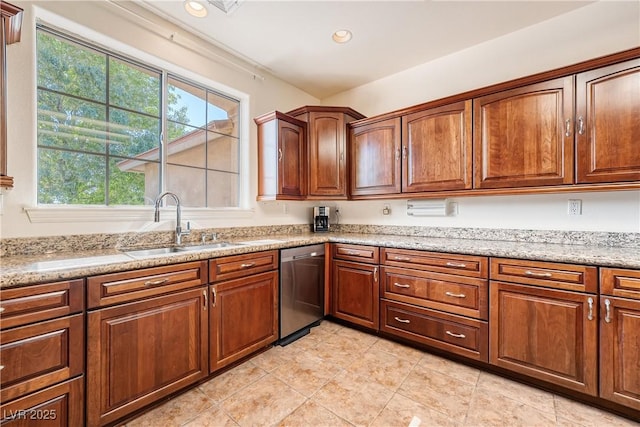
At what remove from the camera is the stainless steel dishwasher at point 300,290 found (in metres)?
2.25

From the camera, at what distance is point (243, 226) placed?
8.69 feet

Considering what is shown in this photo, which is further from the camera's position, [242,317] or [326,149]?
[326,149]

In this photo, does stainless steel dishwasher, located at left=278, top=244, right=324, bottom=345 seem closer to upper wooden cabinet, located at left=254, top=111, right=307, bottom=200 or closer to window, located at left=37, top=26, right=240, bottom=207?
upper wooden cabinet, located at left=254, top=111, right=307, bottom=200

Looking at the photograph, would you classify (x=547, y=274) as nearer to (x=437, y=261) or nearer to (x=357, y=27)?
(x=437, y=261)

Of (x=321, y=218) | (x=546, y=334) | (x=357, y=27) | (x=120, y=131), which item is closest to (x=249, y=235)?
(x=321, y=218)

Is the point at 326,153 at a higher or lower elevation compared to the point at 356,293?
higher

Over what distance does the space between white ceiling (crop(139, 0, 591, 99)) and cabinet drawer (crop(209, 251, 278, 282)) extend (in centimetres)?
186

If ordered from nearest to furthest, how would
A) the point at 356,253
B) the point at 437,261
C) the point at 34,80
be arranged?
1. the point at 34,80
2. the point at 437,261
3. the point at 356,253

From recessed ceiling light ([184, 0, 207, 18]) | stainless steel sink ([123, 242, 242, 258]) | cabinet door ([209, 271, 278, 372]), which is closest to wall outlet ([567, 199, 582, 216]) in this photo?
cabinet door ([209, 271, 278, 372])

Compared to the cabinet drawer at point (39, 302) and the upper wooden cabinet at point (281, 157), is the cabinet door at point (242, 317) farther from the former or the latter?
the upper wooden cabinet at point (281, 157)

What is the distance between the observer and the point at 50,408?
3.82ft

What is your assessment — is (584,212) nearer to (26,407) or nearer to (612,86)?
(612,86)

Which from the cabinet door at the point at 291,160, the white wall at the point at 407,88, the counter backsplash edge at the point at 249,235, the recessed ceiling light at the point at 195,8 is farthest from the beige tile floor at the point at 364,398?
the recessed ceiling light at the point at 195,8

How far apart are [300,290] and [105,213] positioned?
1575 mm
